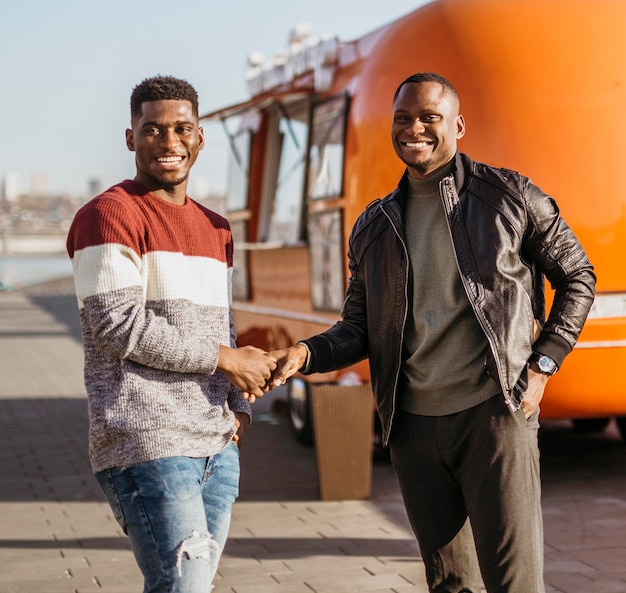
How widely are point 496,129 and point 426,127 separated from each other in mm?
3330

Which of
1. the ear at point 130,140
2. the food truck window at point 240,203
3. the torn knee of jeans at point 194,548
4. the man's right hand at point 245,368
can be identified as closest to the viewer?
the torn knee of jeans at point 194,548

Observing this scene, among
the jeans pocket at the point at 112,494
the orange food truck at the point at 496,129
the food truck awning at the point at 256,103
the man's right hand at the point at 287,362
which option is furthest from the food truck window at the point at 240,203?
the jeans pocket at the point at 112,494

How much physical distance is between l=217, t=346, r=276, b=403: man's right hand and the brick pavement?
2.04 meters

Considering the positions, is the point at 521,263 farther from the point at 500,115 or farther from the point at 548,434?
the point at 548,434

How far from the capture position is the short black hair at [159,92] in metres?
3.18

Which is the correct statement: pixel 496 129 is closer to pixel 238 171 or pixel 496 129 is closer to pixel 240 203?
pixel 240 203

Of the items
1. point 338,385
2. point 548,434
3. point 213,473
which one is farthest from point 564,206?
point 213,473

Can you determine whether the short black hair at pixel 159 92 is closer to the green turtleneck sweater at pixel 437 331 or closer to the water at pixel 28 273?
the green turtleneck sweater at pixel 437 331

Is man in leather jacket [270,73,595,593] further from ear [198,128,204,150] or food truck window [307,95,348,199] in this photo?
food truck window [307,95,348,199]

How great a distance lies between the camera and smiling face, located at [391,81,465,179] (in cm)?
338

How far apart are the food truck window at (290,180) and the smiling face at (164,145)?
5699 mm

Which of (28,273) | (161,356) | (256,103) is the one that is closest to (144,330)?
(161,356)

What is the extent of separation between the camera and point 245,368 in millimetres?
3166

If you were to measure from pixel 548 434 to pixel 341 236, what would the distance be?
2550 mm
